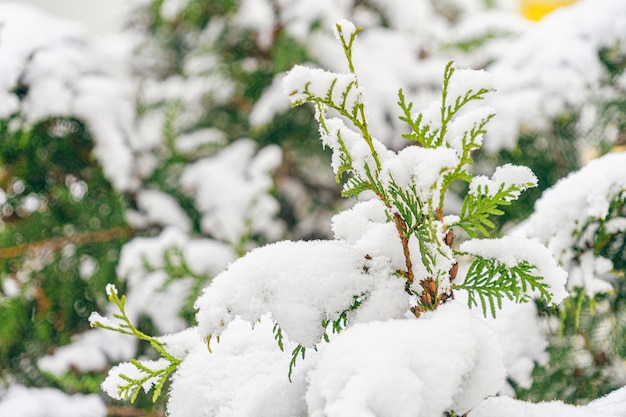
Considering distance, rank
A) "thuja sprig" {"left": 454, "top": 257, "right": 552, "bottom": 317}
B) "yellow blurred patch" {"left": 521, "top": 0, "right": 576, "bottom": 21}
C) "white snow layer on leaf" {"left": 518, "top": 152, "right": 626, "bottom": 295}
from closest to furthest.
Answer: "thuja sprig" {"left": 454, "top": 257, "right": 552, "bottom": 317}, "white snow layer on leaf" {"left": 518, "top": 152, "right": 626, "bottom": 295}, "yellow blurred patch" {"left": 521, "top": 0, "right": 576, "bottom": 21}

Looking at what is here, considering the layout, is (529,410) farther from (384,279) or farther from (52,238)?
(52,238)

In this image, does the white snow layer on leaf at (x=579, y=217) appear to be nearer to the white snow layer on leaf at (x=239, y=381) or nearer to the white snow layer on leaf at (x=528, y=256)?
the white snow layer on leaf at (x=528, y=256)

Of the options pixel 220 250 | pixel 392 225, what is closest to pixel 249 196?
pixel 220 250

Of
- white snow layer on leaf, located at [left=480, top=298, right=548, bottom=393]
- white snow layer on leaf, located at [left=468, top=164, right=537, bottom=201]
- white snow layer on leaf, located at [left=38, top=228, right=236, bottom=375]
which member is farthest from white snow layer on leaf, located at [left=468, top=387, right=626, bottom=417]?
white snow layer on leaf, located at [left=38, top=228, right=236, bottom=375]

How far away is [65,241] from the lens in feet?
5.03

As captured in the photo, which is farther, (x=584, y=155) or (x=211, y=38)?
(x=211, y=38)

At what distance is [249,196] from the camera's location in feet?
5.30

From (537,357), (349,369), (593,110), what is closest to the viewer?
(349,369)

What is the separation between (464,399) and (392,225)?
7.3 inches

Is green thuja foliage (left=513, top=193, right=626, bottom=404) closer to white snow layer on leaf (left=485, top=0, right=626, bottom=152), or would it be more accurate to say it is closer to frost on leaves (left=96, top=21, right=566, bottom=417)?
frost on leaves (left=96, top=21, right=566, bottom=417)

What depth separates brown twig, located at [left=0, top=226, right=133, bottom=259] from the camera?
148 centimetres

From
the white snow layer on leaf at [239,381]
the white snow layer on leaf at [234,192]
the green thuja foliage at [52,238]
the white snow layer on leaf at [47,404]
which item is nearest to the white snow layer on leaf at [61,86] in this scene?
the green thuja foliage at [52,238]

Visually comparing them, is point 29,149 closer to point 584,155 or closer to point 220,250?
point 220,250

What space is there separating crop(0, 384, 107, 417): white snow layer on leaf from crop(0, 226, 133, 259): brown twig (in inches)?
15.9
